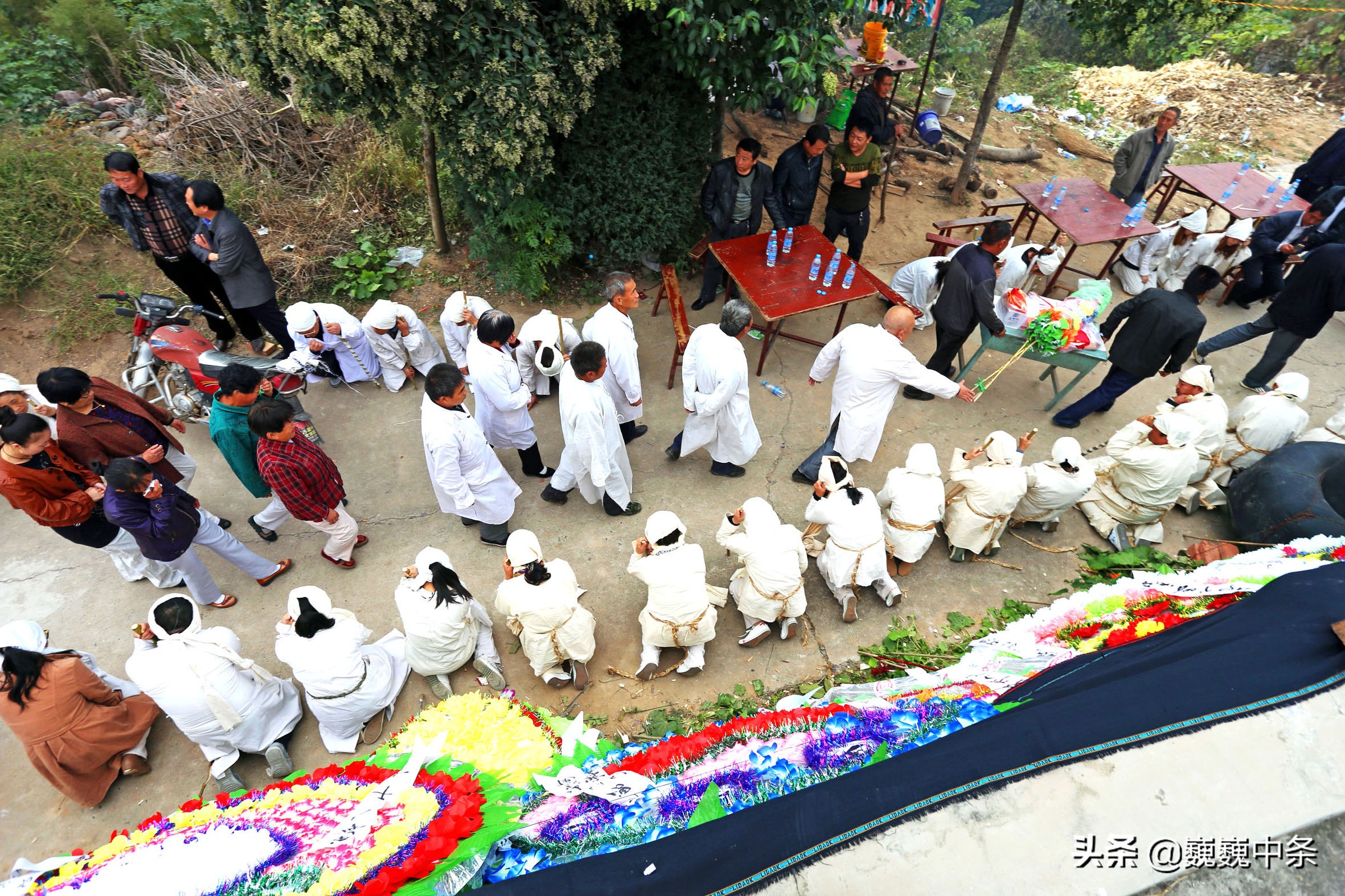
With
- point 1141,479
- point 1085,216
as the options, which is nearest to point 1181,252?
point 1085,216

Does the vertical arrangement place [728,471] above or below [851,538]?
below

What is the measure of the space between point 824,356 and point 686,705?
3.10 meters

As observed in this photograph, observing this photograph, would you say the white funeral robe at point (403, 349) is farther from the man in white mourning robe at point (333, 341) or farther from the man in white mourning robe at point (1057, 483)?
the man in white mourning robe at point (1057, 483)

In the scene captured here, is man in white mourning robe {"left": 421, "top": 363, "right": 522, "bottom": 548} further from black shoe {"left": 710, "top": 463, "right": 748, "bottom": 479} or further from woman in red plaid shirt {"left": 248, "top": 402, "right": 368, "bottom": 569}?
black shoe {"left": 710, "top": 463, "right": 748, "bottom": 479}

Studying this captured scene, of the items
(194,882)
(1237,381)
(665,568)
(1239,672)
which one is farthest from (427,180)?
(1237,381)

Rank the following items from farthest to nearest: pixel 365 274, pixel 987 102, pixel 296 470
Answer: pixel 987 102 < pixel 365 274 < pixel 296 470

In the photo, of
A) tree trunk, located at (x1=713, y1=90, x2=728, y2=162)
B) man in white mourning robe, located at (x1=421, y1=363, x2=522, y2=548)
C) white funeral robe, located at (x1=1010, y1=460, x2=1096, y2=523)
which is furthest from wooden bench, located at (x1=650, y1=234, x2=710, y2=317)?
white funeral robe, located at (x1=1010, y1=460, x2=1096, y2=523)

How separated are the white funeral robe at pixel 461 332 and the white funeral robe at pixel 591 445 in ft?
4.92

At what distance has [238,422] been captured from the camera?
4383 mm

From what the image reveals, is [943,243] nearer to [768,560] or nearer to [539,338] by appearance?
[539,338]

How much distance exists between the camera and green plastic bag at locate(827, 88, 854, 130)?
8.62 m

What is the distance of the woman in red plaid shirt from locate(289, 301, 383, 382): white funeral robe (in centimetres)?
182

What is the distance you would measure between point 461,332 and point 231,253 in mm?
2074

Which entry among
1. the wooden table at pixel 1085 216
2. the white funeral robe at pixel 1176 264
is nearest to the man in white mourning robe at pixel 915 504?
the wooden table at pixel 1085 216
